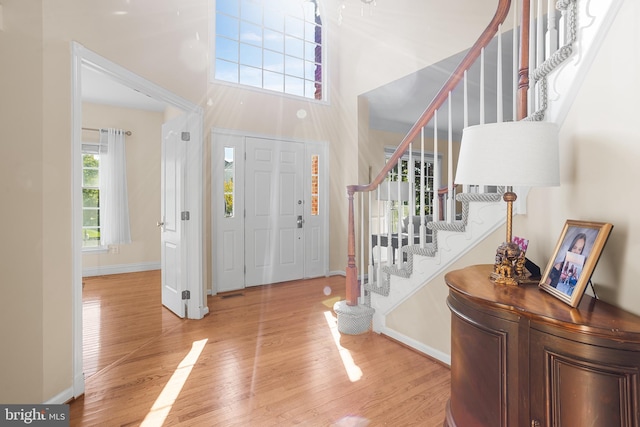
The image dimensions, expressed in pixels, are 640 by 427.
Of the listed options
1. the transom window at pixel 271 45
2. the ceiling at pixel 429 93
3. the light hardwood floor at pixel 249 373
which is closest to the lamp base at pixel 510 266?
the light hardwood floor at pixel 249 373

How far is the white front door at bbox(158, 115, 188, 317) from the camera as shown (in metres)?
A: 3.36

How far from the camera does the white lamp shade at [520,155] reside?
4.21ft

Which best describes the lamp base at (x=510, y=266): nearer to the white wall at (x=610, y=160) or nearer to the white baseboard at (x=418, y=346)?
the white wall at (x=610, y=160)

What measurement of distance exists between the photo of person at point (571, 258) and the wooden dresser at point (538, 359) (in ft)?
0.22

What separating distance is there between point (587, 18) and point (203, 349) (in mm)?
3044

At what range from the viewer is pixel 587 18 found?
4.43 feet

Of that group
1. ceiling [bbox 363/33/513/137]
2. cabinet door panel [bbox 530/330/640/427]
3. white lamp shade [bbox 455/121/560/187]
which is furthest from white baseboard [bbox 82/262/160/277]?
cabinet door panel [bbox 530/330/640/427]

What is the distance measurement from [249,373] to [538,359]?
71.4 inches

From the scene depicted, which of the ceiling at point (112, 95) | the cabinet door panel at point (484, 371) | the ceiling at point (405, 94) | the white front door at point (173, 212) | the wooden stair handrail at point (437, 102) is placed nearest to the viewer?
the cabinet door panel at point (484, 371)

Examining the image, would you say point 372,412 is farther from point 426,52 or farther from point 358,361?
point 426,52

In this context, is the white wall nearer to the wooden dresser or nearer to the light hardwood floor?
the wooden dresser

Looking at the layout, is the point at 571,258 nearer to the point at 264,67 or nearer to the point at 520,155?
the point at 520,155

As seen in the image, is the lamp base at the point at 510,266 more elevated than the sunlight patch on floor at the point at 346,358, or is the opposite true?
the lamp base at the point at 510,266

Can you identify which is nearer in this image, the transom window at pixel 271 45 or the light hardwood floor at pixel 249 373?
the light hardwood floor at pixel 249 373
